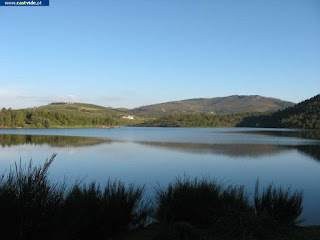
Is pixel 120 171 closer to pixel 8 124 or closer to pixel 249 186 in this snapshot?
pixel 249 186

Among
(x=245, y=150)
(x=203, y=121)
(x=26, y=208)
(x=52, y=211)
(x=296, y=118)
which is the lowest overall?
(x=245, y=150)

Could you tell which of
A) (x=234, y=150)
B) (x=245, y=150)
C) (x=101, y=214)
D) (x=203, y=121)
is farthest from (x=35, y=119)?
(x=101, y=214)

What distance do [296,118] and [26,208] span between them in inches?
5211

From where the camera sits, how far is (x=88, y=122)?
134 m

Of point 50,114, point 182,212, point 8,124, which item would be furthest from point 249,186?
point 50,114

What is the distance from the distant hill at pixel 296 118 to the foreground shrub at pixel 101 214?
120 meters

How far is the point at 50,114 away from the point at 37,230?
388 feet

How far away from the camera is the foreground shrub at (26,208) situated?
446 cm

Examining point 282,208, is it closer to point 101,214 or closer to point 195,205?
point 195,205

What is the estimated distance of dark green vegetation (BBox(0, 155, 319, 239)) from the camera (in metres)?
4.68

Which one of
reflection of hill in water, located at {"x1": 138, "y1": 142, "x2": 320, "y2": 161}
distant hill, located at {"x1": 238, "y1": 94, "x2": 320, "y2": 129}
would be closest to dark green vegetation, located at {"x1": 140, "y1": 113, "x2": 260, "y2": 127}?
distant hill, located at {"x1": 238, "y1": 94, "x2": 320, "y2": 129}

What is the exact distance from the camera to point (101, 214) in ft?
18.7

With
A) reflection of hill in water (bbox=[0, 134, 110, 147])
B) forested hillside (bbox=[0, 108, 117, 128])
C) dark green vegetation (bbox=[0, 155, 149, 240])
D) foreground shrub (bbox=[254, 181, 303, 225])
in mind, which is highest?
forested hillside (bbox=[0, 108, 117, 128])

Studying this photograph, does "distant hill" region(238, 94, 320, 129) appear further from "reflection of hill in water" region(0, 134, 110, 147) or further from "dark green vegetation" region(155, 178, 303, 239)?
"dark green vegetation" region(155, 178, 303, 239)
